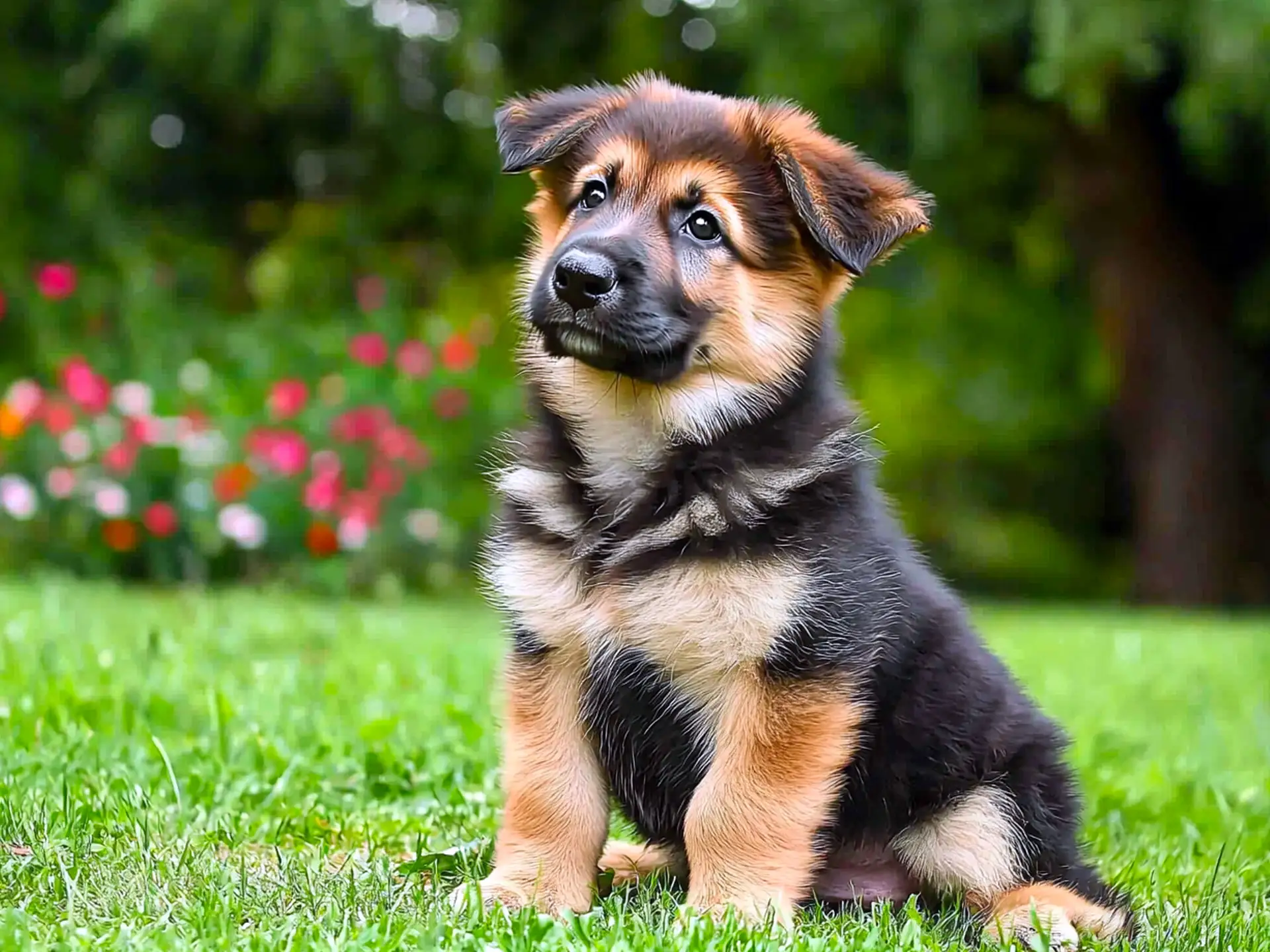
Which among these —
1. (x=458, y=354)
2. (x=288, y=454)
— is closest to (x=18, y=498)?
(x=288, y=454)

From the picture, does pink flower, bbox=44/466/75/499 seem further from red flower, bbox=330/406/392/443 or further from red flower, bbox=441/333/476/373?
red flower, bbox=441/333/476/373

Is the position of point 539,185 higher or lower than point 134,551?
higher

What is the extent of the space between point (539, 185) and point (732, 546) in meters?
1.25

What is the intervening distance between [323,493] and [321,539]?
1.36ft

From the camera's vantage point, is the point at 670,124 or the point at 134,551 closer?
the point at 670,124

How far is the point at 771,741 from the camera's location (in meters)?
3.33

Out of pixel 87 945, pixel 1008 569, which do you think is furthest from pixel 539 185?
pixel 1008 569

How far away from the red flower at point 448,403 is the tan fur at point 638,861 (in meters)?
7.64

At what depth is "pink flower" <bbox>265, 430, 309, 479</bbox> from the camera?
32.9 feet

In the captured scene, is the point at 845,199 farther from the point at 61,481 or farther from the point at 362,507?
the point at 61,481

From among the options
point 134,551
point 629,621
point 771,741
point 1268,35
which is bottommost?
point 134,551

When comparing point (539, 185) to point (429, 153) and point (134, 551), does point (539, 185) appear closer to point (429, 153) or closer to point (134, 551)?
point (134, 551)

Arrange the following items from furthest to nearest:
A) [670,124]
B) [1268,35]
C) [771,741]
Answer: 1. [1268,35]
2. [670,124]
3. [771,741]

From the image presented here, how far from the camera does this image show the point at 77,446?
9859mm
